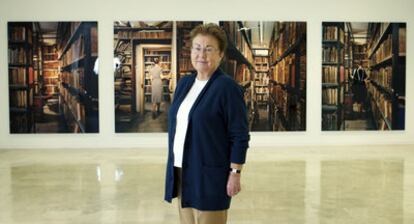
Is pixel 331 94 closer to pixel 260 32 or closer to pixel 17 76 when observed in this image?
pixel 260 32

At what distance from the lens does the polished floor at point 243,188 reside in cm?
537

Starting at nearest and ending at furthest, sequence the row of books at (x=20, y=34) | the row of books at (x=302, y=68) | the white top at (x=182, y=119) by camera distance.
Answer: the white top at (x=182, y=119), the row of books at (x=20, y=34), the row of books at (x=302, y=68)

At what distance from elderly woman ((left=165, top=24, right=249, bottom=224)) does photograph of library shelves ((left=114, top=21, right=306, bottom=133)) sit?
25.6 feet

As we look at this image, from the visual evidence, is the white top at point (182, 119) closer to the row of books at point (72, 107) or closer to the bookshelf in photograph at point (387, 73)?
the row of books at point (72, 107)

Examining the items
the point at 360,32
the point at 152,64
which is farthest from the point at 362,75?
the point at 152,64

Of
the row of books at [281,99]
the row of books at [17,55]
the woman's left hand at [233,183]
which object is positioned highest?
the row of books at [17,55]

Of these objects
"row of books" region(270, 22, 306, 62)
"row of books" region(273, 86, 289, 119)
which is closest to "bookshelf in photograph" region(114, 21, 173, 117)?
"row of books" region(270, 22, 306, 62)

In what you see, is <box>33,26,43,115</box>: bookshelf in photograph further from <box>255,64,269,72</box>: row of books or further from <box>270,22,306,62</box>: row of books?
<box>270,22,306,62</box>: row of books

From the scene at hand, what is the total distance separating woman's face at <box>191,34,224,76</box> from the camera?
2.89 metres

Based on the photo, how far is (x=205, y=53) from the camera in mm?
2906

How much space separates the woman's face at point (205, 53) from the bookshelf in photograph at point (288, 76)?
820cm

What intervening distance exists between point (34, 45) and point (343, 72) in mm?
6665

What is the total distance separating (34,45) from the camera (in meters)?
10.8

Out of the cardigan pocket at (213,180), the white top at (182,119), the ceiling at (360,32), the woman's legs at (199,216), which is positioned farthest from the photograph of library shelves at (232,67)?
the cardigan pocket at (213,180)
